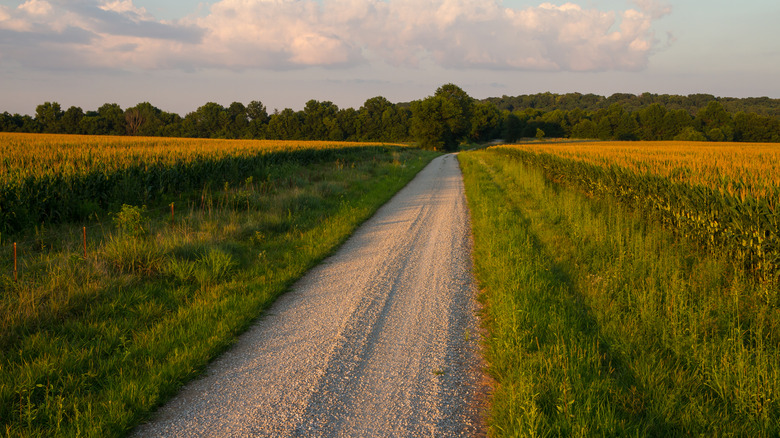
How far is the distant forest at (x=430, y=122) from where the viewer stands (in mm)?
77000

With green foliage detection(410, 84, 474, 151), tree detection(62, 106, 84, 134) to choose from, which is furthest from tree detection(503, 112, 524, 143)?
tree detection(62, 106, 84, 134)

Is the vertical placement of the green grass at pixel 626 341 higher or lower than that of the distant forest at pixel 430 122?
lower

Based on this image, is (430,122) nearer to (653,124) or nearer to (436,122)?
(436,122)

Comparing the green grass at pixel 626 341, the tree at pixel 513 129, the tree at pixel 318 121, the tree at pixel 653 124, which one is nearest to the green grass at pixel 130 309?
the green grass at pixel 626 341

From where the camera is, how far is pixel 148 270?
702 centimetres

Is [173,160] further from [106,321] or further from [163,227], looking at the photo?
[106,321]

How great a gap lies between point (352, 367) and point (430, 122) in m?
73.4

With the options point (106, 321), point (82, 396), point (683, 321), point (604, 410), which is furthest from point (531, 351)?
point (106, 321)

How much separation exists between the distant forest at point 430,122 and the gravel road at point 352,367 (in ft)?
232

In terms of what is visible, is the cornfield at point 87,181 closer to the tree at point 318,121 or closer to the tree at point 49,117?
the tree at point 49,117

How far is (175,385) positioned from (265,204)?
30.2 ft

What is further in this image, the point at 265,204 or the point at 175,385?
the point at 265,204

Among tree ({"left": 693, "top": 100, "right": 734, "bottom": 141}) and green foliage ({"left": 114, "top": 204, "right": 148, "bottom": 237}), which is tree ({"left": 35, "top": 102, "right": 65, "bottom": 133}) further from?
tree ({"left": 693, "top": 100, "right": 734, "bottom": 141})

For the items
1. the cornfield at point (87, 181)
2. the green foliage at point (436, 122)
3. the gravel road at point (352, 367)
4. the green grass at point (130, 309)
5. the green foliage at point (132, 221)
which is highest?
the green foliage at point (436, 122)
